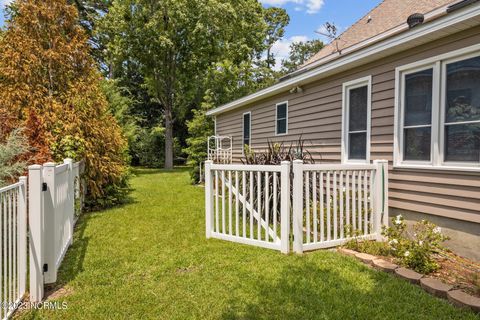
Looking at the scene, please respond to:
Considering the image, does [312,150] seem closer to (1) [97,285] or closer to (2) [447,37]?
(2) [447,37]

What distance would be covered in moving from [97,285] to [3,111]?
4.77 metres

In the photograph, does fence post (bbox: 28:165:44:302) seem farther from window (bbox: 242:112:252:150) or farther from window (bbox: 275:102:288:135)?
window (bbox: 242:112:252:150)

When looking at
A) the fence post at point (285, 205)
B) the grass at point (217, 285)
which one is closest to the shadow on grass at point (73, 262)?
the grass at point (217, 285)

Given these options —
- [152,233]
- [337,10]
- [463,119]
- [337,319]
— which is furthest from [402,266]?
[337,10]

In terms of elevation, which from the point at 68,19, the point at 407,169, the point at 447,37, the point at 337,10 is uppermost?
the point at 337,10

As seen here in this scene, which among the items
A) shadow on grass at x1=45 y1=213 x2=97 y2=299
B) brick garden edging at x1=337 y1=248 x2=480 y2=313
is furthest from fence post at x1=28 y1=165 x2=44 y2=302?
brick garden edging at x1=337 y1=248 x2=480 y2=313

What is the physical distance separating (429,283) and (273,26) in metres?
28.4

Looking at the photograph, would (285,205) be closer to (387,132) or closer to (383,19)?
(387,132)

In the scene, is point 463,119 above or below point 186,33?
below

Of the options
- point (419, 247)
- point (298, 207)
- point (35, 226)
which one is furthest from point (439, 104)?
point (35, 226)

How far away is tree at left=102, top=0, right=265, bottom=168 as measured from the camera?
18.1m

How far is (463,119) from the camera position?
378 cm

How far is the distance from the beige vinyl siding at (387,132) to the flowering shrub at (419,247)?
39 centimetres

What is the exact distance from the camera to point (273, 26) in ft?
92.5
